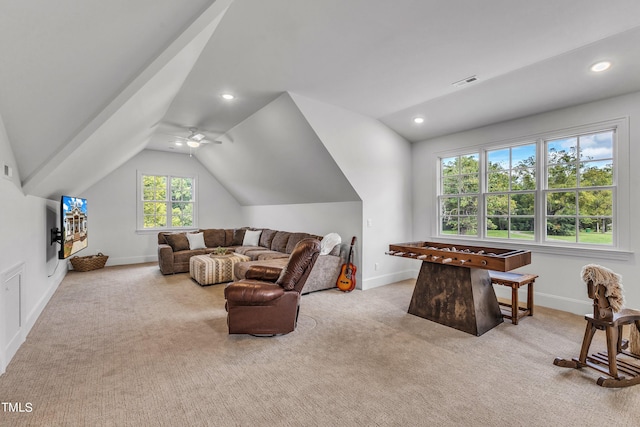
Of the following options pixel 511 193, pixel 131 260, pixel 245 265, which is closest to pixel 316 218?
pixel 245 265

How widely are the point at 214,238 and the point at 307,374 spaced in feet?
17.7

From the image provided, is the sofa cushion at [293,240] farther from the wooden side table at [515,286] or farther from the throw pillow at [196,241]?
the wooden side table at [515,286]

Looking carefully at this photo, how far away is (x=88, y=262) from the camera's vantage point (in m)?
6.12

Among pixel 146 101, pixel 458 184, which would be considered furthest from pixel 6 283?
pixel 458 184

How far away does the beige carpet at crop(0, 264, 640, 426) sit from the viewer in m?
1.85

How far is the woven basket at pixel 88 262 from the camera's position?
6051 mm

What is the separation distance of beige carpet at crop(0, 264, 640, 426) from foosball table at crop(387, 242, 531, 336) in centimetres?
16

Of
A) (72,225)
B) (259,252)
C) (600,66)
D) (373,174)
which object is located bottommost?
(259,252)

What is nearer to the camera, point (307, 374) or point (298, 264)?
point (307, 374)

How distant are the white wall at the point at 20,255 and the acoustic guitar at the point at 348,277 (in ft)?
12.0

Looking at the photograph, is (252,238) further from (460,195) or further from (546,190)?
(546,190)

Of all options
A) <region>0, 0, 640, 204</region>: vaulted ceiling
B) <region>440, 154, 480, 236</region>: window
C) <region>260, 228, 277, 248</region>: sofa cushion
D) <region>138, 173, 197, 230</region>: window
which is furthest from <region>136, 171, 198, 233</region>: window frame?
<region>440, 154, 480, 236</region>: window

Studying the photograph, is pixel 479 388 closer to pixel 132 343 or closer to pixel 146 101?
pixel 132 343

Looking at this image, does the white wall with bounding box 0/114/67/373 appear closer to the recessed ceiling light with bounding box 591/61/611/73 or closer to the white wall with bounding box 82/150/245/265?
the white wall with bounding box 82/150/245/265
